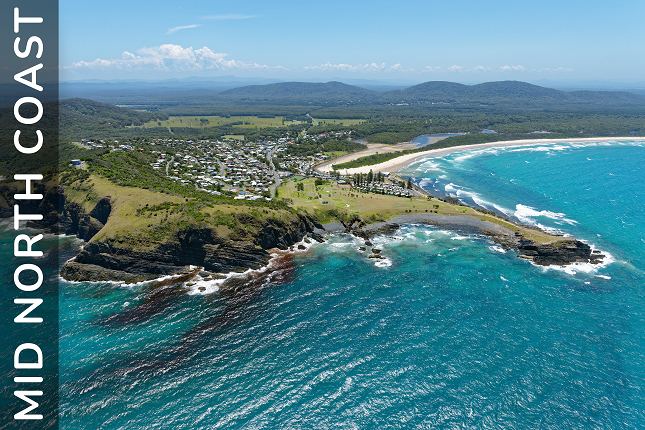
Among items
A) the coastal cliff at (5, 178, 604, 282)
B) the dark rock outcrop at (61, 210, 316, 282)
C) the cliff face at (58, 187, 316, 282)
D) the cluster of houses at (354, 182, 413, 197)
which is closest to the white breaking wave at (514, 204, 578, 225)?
the coastal cliff at (5, 178, 604, 282)

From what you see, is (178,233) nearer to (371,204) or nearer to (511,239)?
(371,204)

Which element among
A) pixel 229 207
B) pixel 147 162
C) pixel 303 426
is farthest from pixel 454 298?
pixel 147 162

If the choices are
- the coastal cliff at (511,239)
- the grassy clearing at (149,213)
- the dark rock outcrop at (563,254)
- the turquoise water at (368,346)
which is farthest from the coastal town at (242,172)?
the dark rock outcrop at (563,254)

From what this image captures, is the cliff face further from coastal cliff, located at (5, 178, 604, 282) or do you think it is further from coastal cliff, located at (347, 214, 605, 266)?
coastal cliff, located at (347, 214, 605, 266)

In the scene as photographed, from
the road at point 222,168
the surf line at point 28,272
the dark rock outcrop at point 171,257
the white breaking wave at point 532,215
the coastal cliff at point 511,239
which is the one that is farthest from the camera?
the road at point 222,168

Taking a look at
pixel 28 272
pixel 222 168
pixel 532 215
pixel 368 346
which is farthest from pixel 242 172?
pixel 532 215

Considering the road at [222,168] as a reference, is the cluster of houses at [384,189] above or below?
below

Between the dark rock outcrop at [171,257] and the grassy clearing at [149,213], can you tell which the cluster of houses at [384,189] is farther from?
the dark rock outcrop at [171,257]
